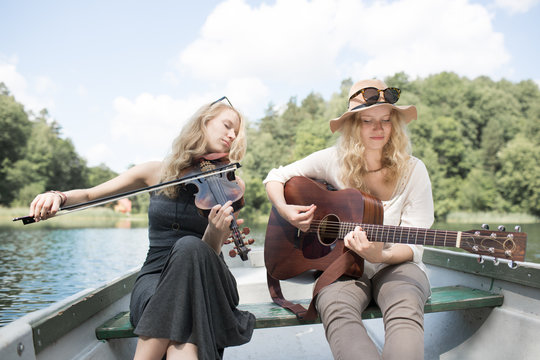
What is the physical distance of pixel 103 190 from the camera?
2.03 meters

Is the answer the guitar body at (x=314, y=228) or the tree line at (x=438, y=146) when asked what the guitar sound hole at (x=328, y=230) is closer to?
the guitar body at (x=314, y=228)

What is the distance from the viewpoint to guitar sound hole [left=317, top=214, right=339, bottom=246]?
6.96ft

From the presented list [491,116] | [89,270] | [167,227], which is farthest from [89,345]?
[491,116]

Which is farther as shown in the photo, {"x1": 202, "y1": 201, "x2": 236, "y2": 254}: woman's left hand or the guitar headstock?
{"x1": 202, "y1": 201, "x2": 236, "y2": 254}: woman's left hand

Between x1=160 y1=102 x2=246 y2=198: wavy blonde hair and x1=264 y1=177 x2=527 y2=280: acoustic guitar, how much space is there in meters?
0.42

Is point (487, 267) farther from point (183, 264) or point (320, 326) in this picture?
point (183, 264)

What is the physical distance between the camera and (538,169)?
30.4m

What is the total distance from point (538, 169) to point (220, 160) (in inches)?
1346

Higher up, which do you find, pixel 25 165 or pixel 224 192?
pixel 25 165

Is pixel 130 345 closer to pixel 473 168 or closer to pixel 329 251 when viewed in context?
pixel 329 251

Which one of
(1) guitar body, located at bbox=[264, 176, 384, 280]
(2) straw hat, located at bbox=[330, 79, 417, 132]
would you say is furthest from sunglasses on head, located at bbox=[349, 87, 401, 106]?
(1) guitar body, located at bbox=[264, 176, 384, 280]

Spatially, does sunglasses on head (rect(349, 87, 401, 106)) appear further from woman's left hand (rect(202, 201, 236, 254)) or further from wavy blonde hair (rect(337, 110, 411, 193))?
woman's left hand (rect(202, 201, 236, 254))

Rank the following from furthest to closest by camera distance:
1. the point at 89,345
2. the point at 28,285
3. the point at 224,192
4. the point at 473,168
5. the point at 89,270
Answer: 1. the point at 473,168
2. the point at 89,270
3. the point at 28,285
4. the point at 224,192
5. the point at 89,345

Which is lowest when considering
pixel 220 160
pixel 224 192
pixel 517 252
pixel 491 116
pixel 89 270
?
pixel 89 270
